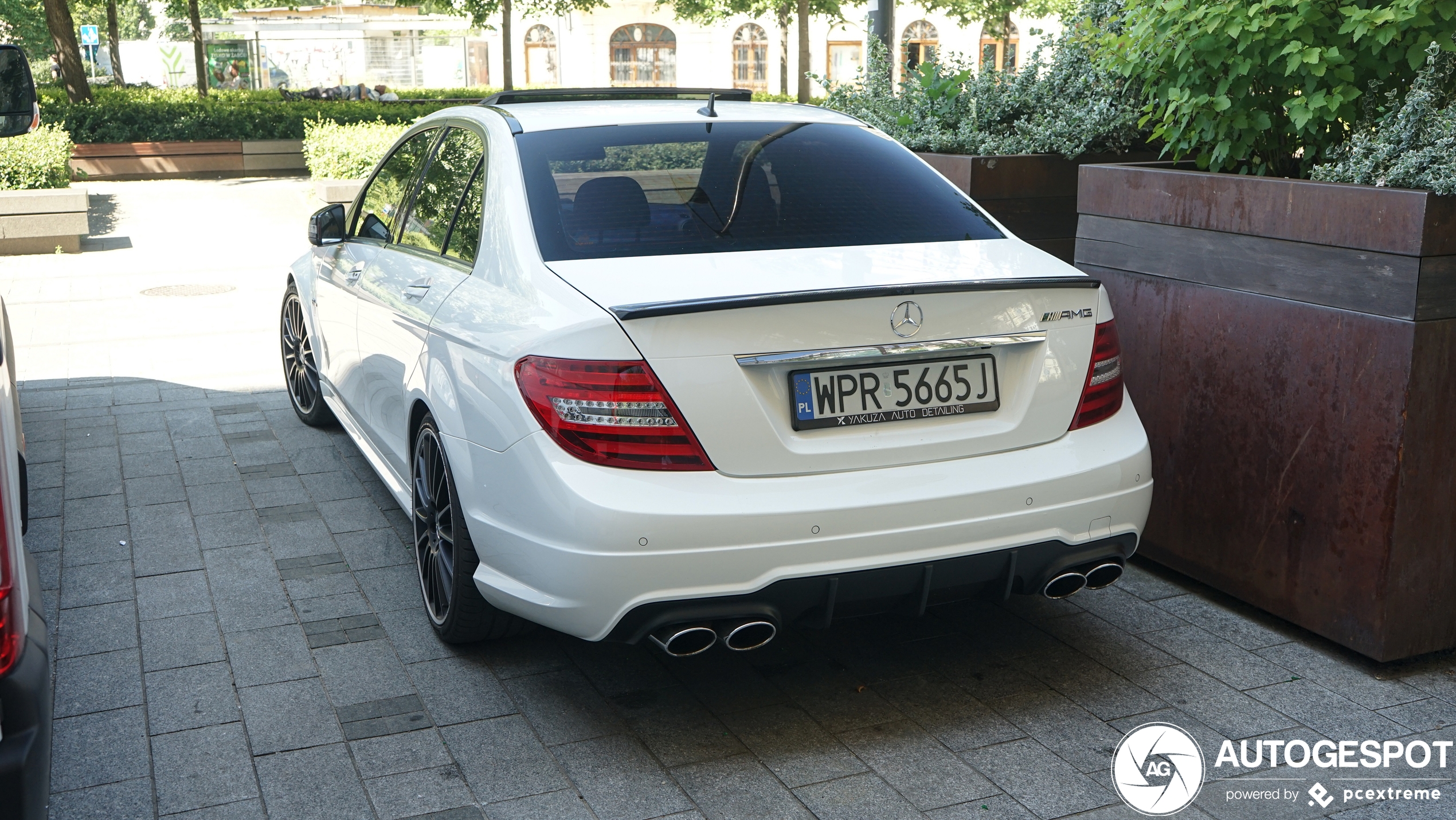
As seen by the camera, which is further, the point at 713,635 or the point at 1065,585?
the point at 1065,585

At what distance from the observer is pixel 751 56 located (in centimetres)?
5922

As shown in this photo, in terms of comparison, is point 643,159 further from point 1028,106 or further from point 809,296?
point 1028,106

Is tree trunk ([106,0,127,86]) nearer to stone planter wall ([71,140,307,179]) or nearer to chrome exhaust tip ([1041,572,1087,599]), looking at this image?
stone planter wall ([71,140,307,179])

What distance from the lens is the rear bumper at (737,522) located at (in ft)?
10.0

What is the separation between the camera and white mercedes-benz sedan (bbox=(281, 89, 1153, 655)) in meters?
3.08

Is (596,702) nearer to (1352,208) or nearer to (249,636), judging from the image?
(249,636)

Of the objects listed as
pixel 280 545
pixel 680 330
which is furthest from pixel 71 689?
pixel 680 330

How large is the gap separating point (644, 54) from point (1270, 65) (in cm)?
5760

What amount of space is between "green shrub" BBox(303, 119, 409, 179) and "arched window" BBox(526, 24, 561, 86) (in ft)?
140

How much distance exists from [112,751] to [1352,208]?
376 centimetres

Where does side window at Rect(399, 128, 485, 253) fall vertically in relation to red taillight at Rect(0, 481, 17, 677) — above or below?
above

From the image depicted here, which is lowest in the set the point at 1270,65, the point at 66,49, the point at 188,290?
the point at 188,290

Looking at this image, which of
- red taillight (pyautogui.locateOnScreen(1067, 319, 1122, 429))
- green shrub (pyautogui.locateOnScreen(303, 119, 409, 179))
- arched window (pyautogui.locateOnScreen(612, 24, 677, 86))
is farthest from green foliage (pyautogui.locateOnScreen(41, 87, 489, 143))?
arched window (pyautogui.locateOnScreen(612, 24, 677, 86))

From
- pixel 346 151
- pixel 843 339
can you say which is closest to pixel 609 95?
pixel 843 339
